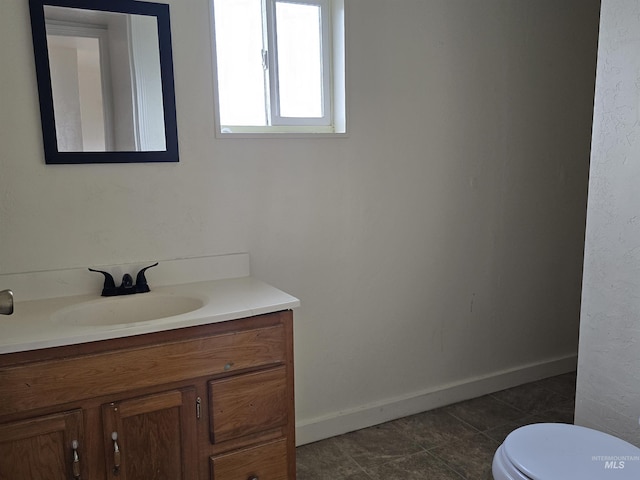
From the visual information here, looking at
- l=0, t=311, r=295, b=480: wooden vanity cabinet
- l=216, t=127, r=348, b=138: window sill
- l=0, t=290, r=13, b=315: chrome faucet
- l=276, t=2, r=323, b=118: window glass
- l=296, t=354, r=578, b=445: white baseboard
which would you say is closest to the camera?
l=0, t=290, r=13, b=315: chrome faucet

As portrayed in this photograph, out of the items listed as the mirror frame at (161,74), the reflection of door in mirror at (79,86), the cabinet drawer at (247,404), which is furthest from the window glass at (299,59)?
the cabinet drawer at (247,404)

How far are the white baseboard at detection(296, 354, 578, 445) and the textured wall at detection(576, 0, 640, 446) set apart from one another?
965 millimetres

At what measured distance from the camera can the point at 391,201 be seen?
7.86ft

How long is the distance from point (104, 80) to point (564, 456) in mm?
1819

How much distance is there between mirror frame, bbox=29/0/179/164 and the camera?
1684mm

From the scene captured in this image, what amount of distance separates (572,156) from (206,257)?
212 centimetres

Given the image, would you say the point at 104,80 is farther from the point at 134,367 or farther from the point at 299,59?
the point at 134,367

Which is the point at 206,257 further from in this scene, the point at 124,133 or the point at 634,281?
the point at 634,281

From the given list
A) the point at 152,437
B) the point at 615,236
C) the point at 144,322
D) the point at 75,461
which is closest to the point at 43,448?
the point at 75,461

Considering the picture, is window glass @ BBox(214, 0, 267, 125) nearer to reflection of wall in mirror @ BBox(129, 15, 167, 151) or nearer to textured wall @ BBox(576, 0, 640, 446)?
reflection of wall in mirror @ BBox(129, 15, 167, 151)

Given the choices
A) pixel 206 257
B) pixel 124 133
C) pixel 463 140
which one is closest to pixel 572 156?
pixel 463 140

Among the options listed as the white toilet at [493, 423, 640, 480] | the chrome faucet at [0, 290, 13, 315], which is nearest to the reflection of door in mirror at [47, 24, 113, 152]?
the chrome faucet at [0, 290, 13, 315]

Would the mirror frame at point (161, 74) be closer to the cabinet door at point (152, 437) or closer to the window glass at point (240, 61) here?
the window glass at point (240, 61)

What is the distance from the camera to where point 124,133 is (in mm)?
1829
